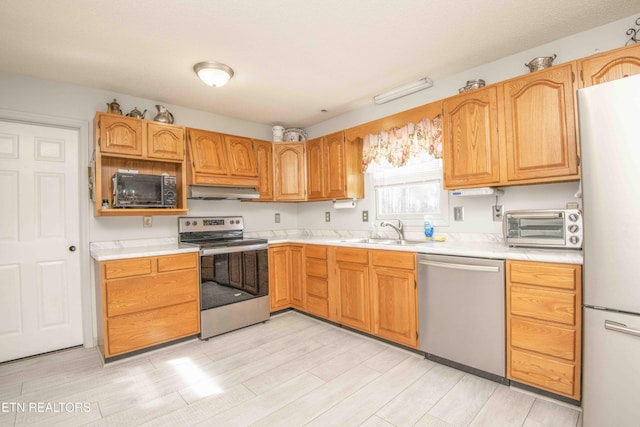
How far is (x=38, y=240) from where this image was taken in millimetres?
2791

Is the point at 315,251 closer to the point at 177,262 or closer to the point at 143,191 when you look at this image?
the point at 177,262

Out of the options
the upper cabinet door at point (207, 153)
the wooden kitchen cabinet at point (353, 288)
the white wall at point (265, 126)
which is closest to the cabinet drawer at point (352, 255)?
the wooden kitchen cabinet at point (353, 288)

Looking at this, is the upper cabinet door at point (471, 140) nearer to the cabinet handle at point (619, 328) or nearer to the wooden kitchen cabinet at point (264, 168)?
the cabinet handle at point (619, 328)

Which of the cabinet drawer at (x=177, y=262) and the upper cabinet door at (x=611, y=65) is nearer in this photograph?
the upper cabinet door at (x=611, y=65)

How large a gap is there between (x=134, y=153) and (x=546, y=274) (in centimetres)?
347

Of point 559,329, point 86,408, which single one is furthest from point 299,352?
point 559,329

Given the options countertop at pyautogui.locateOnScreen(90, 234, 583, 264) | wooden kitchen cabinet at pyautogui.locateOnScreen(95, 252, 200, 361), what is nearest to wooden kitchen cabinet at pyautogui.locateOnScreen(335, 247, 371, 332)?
countertop at pyautogui.locateOnScreen(90, 234, 583, 264)

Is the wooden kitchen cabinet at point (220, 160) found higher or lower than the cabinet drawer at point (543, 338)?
higher

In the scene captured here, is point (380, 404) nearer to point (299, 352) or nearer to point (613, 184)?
point (299, 352)

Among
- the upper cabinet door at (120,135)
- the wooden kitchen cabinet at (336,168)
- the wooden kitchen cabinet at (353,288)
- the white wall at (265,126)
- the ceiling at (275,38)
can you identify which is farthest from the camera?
the wooden kitchen cabinet at (336,168)

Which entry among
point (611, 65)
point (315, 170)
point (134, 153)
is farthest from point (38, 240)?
point (611, 65)

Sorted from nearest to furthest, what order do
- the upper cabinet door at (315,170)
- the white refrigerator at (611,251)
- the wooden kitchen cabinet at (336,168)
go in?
the white refrigerator at (611,251)
the wooden kitchen cabinet at (336,168)
the upper cabinet door at (315,170)

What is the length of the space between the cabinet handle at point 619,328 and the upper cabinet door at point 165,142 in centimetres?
354

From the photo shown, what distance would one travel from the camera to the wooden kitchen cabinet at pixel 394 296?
8.36ft
